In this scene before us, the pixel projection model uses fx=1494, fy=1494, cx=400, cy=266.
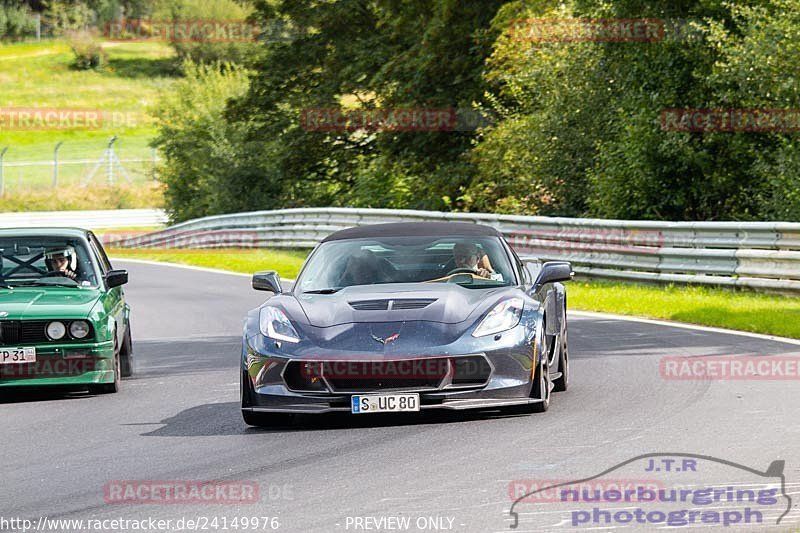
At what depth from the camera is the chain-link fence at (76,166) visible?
68188 millimetres

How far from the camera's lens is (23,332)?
1191 centimetres

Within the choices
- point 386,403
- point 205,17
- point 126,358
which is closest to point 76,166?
point 205,17

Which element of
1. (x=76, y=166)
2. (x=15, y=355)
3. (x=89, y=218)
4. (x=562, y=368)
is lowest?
(x=76, y=166)

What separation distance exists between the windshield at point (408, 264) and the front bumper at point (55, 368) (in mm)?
2173

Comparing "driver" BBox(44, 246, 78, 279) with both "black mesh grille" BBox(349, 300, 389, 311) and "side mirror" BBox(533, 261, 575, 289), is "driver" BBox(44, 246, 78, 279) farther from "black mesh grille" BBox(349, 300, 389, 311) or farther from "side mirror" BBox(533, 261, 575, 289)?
"side mirror" BBox(533, 261, 575, 289)

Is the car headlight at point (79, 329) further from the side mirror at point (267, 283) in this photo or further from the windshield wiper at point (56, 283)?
the side mirror at point (267, 283)

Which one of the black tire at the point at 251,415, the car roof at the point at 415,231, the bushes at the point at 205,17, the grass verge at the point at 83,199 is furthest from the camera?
the bushes at the point at 205,17

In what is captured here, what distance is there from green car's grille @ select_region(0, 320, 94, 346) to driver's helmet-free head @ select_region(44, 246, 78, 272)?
1367 mm

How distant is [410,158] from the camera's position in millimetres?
39156

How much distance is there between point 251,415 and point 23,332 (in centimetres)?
288

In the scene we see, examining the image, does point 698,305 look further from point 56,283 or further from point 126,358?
point 56,283

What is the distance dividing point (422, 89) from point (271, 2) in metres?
9.26

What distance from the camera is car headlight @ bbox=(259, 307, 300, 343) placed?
32.1 ft

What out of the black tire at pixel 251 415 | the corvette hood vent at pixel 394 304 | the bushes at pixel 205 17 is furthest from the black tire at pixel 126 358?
the bushes at pixel 205 17
